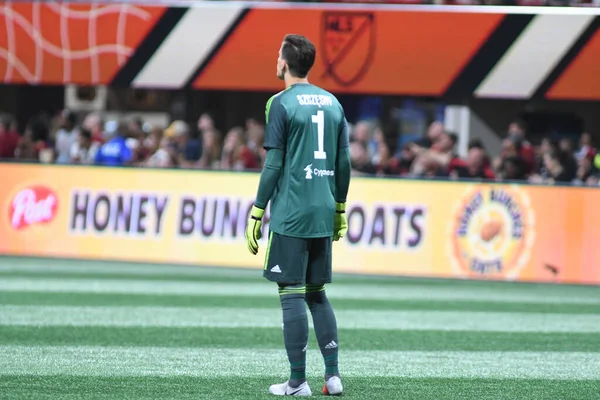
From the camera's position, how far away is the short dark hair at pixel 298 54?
6.89 m

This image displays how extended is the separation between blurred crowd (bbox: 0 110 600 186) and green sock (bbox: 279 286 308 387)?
10.2 m

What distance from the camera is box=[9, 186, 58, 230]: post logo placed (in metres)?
18.1

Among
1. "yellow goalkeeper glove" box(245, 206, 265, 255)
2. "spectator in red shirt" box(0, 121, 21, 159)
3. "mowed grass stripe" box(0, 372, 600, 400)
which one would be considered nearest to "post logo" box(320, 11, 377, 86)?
"spectator in red shirt" box(0, 121, 21, 159)

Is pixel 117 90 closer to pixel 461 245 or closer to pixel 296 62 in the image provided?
pixel 461 245

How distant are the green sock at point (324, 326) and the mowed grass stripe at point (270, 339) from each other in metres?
2.39

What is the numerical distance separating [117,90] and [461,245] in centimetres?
1441

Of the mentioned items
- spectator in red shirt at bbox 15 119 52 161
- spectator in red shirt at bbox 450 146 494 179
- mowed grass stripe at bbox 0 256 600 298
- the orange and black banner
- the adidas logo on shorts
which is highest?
the orange and black banner

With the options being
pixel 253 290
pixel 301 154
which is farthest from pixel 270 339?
pixel 253 290

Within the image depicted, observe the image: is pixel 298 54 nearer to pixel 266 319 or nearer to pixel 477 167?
pixel 266 319

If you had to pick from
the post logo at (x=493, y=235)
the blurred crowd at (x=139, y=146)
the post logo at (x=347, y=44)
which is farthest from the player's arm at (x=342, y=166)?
the post logo at (x=347, y=44)

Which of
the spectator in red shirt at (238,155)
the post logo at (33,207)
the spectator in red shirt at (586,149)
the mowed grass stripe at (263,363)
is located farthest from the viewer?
the spectator in red shirt at (238,155)

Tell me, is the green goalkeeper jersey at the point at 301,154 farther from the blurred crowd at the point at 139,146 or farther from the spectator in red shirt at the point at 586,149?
the spectator in red shirt at the point at 586,149

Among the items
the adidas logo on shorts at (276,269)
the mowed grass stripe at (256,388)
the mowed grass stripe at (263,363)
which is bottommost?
the mowed grass stripe at (263,363)

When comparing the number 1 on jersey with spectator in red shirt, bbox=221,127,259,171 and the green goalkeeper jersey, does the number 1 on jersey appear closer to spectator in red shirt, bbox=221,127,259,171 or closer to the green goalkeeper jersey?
the green goalkeeper jersey
